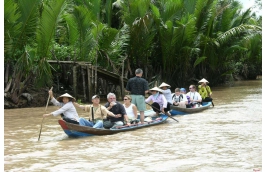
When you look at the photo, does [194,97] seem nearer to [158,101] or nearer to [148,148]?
[158,101]

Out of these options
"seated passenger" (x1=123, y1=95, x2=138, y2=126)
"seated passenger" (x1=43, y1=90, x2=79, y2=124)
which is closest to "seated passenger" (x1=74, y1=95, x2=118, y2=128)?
"seated passenger" (x1=43, y1=90, x2=79, y2=124)

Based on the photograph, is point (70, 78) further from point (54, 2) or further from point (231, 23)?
point (231, 23)

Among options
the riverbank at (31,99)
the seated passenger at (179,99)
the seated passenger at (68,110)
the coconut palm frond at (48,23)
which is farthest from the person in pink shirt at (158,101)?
the riverbank at (31,99)

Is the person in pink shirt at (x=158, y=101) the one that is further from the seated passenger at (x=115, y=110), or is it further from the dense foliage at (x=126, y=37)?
the dense foliage at (x=126, y=37)

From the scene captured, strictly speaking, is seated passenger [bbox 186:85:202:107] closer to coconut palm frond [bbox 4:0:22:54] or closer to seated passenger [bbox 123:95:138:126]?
seated passenger [bbox 123:95:138:126]

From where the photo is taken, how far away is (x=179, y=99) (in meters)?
15.5

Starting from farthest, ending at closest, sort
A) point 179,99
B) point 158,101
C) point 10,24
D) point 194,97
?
1. point 194,97
2. point 10,24
3. point 179,99
4. point 158,101

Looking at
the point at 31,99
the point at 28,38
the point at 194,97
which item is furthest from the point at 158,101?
the point at 31,99

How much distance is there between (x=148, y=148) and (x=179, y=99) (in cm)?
632

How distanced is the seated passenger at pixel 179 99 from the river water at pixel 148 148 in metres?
1.54

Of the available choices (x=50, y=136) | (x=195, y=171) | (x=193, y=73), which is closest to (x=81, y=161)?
(x=195, y=171)

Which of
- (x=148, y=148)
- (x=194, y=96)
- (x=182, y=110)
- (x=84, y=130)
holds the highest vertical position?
(x=194, y=96)

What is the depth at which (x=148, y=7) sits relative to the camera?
22.8 meters

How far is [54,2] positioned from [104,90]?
24.2 ft
